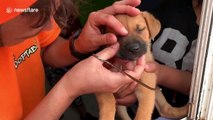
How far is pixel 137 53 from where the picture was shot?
92 centimetres

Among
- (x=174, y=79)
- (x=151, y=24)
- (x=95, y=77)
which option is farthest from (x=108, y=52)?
(x=174, y=79)

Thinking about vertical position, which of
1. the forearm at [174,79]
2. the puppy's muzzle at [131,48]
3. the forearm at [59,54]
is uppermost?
the puppy's muzzle at [131,48]

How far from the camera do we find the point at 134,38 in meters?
0.93

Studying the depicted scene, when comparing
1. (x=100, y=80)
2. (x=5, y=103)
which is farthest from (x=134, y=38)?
(x=5, y=103)

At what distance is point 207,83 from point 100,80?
0.87ft

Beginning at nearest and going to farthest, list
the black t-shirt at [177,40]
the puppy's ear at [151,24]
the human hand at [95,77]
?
the human hand at [95,77], the puppy's ear at [151,24], the black t-shirt at [177,40]

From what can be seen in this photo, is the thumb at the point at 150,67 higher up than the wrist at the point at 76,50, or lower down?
lower down

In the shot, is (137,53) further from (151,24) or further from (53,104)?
(53,104)

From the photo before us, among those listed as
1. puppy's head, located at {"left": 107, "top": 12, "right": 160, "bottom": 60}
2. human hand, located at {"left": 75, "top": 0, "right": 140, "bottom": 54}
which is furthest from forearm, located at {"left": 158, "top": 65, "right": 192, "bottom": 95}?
human hand, located at {"left": 75, "top": 0, "right": 140, "bottom": 54}

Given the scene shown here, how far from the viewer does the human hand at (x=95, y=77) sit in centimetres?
85

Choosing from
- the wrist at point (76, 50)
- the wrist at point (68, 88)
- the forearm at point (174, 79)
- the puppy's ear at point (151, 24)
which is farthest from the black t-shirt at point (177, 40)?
the wrist at point (68, 88)

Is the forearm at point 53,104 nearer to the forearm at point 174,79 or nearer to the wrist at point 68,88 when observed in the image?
the wrist at point 68,88

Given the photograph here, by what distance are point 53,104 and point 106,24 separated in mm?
254

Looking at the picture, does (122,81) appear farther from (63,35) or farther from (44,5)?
(63,35)
